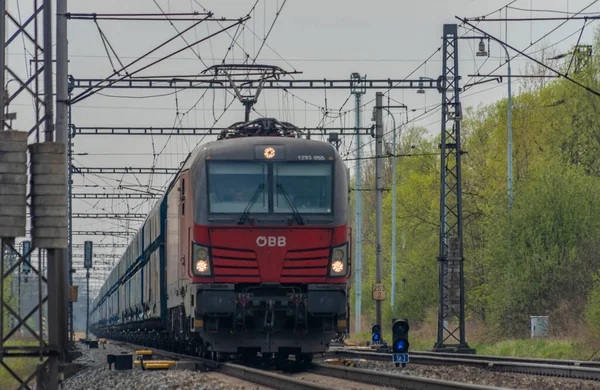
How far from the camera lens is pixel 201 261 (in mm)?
17641

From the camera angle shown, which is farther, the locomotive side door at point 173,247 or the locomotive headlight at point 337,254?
the locomotive side door at point 173,247

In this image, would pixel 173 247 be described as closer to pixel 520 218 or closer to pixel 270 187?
pixel 270 187

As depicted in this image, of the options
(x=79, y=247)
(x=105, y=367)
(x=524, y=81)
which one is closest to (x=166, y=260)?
(x=105, y=367)

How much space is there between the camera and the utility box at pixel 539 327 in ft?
114

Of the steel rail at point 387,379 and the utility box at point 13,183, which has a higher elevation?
the utility box at point 13,183

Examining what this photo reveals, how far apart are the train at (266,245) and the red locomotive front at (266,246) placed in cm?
2

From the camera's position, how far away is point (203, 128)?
36.8 meters

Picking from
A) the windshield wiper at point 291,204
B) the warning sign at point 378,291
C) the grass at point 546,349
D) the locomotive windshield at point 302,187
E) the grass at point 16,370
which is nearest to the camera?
the windshield wiper at point 291,204

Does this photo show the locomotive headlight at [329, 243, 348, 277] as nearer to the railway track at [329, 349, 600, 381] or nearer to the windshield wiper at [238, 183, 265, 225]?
the windshield wiper at [238, 183, 265, 225]

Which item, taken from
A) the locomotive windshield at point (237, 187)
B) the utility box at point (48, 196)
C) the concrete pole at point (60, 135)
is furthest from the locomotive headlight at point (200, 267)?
the utility box at point (48, 196)

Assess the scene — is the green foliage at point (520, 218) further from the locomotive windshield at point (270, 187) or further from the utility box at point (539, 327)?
the locomotive windshield at point (270, 187)

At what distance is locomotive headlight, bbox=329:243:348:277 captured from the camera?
18000 mm

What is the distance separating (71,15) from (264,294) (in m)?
6.44

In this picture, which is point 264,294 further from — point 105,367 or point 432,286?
point 432,286
